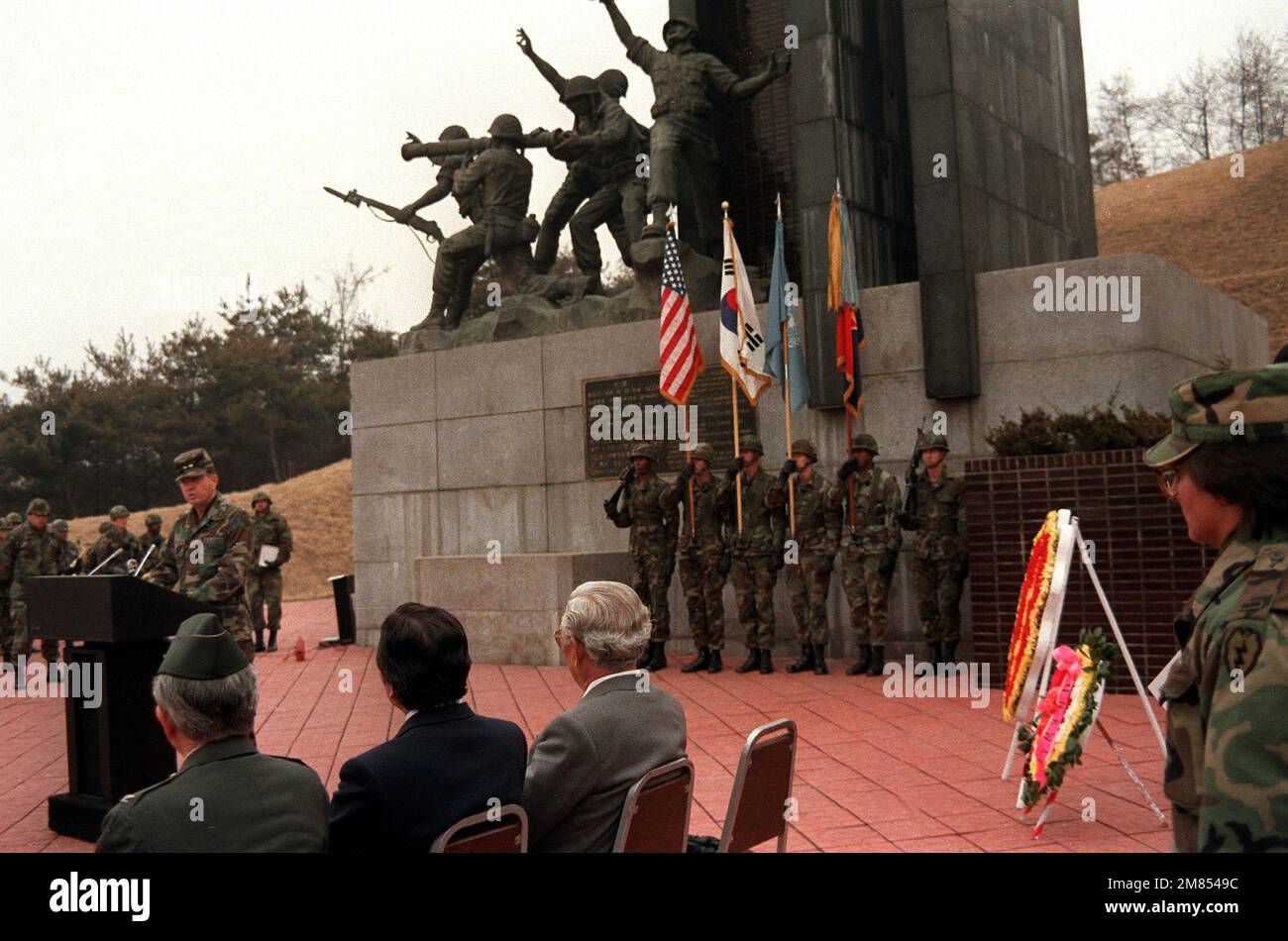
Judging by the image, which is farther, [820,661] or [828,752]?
[820,661]

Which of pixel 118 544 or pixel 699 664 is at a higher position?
pixel 118 544

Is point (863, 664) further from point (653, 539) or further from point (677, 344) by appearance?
point (677, 344)

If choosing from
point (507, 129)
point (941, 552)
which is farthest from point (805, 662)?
point (507, 129)

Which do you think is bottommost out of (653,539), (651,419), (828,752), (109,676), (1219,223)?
(828,752)

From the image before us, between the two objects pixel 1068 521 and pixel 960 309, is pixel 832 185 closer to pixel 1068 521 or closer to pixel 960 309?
pixel 960 309

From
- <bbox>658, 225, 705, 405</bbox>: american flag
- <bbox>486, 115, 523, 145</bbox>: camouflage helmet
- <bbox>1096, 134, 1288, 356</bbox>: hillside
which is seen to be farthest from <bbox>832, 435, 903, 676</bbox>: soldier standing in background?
<bbox>1096, 134, 1288, 356</bbox>: hillside

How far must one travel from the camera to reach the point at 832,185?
1227 cm

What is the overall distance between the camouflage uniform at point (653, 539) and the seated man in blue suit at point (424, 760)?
8.09 meters

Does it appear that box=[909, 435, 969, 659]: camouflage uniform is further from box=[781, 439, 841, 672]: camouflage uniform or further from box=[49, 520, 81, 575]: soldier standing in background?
box=[49, 520, 81, 575]: soldier standing in background

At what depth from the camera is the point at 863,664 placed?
10414mm

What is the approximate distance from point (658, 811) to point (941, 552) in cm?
723

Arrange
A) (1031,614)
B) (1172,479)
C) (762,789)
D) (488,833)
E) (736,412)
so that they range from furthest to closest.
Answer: (736,412), (1031,614), (762,789), (488,833), (1172,479)
